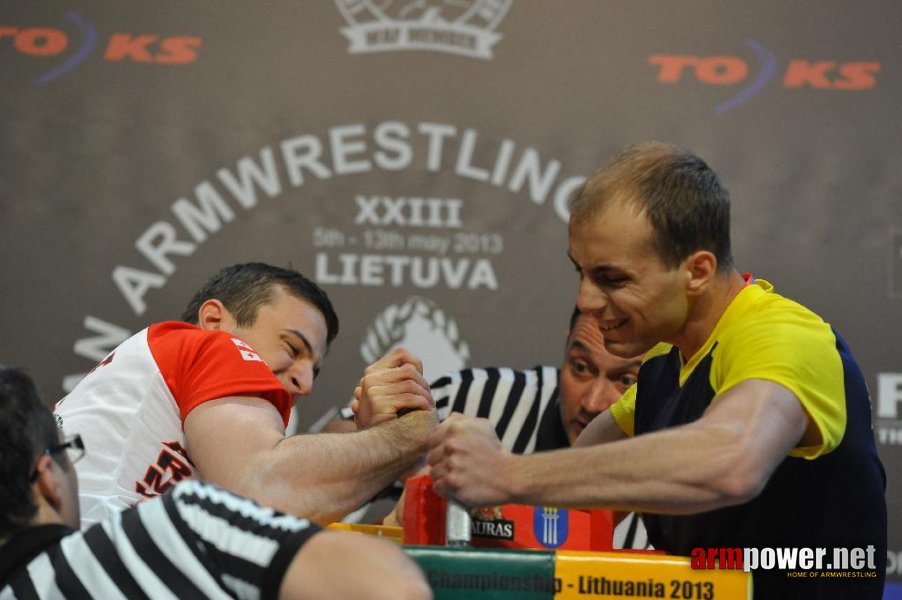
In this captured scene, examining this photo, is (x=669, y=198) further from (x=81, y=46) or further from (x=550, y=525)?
(x=81, y=46)

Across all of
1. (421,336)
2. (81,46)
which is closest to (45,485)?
(421,336)

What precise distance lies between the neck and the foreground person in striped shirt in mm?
762

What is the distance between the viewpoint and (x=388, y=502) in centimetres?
315

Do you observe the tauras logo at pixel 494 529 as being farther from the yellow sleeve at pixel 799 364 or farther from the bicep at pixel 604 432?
the bicep at pixel 604 432

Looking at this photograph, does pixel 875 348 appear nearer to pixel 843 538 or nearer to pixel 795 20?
pixel 795 20

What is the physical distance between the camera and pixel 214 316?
220 cm

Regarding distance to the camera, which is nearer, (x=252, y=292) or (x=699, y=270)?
(x=699, y=270)

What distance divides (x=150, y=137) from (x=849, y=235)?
2.03 meters

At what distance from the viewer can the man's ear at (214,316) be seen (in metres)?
2.20

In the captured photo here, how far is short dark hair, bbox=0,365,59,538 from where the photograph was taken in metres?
1.11

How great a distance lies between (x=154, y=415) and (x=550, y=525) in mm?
657

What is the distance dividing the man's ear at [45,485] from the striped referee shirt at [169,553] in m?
0.05

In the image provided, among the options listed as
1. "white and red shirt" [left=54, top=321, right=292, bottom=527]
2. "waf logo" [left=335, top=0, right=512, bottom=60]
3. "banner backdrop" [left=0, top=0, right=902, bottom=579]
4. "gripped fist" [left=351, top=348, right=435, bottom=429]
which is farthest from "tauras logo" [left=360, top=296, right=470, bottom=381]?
"white and red shirt" [left=54, top=321, right=292, bottom=527]

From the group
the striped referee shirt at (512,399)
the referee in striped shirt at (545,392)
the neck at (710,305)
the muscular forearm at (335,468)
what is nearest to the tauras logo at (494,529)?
the muscular forearm at (335,468)
